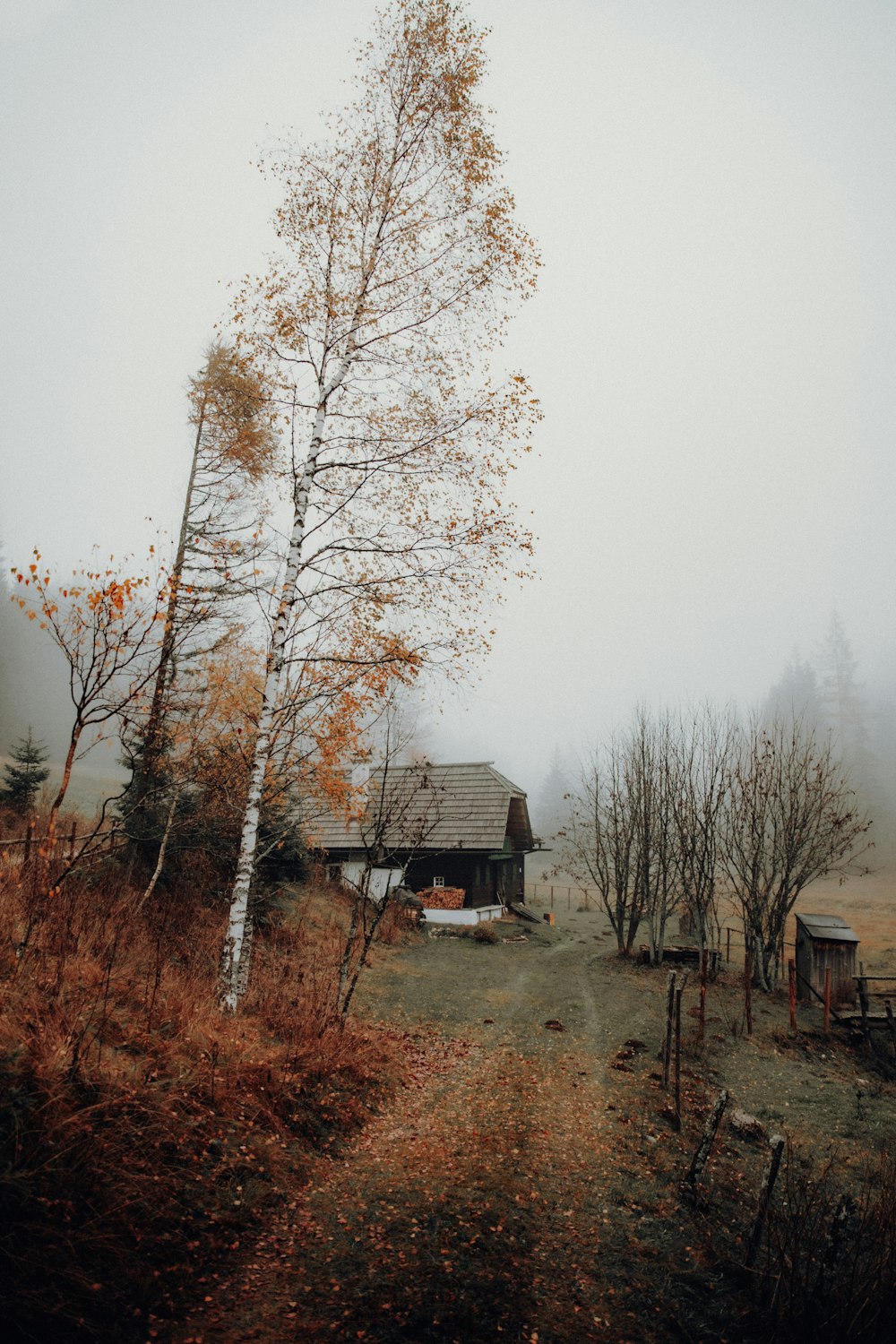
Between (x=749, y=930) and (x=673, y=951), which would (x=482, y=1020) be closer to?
(x=749, y=930)

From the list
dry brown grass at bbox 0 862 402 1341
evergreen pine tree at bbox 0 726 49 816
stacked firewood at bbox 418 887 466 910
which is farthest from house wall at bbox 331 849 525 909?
dry brown grass at bbox 0 862 402 1341

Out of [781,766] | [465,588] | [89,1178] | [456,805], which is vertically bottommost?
[89,1178]

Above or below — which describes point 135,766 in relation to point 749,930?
above

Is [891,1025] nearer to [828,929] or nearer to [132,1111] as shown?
[828,929]

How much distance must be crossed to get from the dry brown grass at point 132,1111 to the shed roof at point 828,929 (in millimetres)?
11757

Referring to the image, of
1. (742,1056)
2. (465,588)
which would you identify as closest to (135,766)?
(465,588)

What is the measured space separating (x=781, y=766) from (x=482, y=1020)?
433 inches

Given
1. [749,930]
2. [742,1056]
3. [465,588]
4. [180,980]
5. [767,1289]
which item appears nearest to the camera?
[767,1289]

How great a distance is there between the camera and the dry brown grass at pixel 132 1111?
3.20m

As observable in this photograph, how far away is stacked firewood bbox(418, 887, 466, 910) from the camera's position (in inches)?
909

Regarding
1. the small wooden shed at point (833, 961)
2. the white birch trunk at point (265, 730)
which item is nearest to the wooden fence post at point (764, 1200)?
the white birch trunk at point (265, 730)

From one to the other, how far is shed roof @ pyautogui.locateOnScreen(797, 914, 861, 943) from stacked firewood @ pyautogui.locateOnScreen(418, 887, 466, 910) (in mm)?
11722

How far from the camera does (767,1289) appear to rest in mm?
4246

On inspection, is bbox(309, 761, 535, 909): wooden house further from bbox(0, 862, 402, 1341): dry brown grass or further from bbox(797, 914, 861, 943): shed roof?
bbox(0, 862, 402, 1341): dry brown grass
